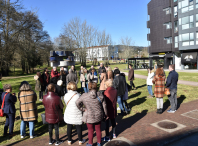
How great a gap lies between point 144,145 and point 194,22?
33.6 meters

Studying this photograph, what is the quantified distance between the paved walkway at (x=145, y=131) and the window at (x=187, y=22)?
1217 inches

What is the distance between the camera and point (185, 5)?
31.9 meters

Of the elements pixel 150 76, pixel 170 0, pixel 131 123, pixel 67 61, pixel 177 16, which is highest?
pixel 170 0

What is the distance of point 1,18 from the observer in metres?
23.2

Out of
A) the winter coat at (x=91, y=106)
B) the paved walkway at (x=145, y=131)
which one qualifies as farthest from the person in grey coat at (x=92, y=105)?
the paved walkway at (x=145, y=131)

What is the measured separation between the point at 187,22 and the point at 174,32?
13.9 feet

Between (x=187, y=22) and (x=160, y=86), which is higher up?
(x=187, y=22)

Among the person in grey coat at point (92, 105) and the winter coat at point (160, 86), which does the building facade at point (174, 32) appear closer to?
the winter coat at point (160, 86)

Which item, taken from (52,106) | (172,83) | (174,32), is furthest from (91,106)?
(174,32)

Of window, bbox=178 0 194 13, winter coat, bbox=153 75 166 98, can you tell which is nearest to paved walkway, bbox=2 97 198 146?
winter coat, bbox=153 75 166 98

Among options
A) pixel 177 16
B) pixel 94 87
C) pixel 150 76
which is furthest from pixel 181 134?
pixel 177 16

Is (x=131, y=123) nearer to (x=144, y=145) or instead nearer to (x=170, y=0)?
(x=144, y=145)

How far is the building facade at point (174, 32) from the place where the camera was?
3133cm

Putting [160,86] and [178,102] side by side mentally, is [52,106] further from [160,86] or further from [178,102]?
[178,102]
